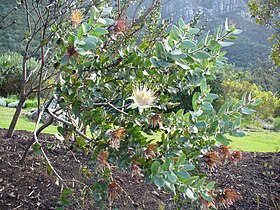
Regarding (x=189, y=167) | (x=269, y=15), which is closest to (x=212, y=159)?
(x=189, y=167)

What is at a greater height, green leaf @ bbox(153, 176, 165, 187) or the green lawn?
green leaf @ bbox(153, 176, 165, 187)

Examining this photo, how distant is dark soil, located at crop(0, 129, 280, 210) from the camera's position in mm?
2350

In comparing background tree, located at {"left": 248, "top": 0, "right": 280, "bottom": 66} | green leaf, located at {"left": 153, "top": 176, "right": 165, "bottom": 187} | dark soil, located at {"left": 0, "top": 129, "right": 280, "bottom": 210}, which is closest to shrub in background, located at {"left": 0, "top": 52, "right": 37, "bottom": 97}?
background tree, located at {"left": 248, "top": 0, "right": 280, "bottom": 66}

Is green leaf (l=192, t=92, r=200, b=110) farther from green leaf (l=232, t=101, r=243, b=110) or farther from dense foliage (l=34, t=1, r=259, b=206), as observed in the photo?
green leaf (l=232, t=101, r=243, b=110)

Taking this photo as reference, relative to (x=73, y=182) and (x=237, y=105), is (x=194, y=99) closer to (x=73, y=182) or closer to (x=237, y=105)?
(x=237, y=105)

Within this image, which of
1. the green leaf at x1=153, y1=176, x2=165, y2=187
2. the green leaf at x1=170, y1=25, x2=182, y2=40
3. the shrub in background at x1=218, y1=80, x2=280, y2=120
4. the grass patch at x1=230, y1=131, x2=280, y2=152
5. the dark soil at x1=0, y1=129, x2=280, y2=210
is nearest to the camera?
the green leaf at x1=153, y1=176, x2=165, y2=187

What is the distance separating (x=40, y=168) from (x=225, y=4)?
3657cm

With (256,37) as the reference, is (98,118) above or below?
above

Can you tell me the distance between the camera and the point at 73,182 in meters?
2.19

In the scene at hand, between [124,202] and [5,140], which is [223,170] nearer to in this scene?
[124,202]

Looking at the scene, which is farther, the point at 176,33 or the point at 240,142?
the point at 240,142

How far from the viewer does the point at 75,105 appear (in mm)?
1517

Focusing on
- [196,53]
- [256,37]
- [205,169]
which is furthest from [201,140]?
[256,37]

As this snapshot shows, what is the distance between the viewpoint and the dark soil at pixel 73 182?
2.35 metres
